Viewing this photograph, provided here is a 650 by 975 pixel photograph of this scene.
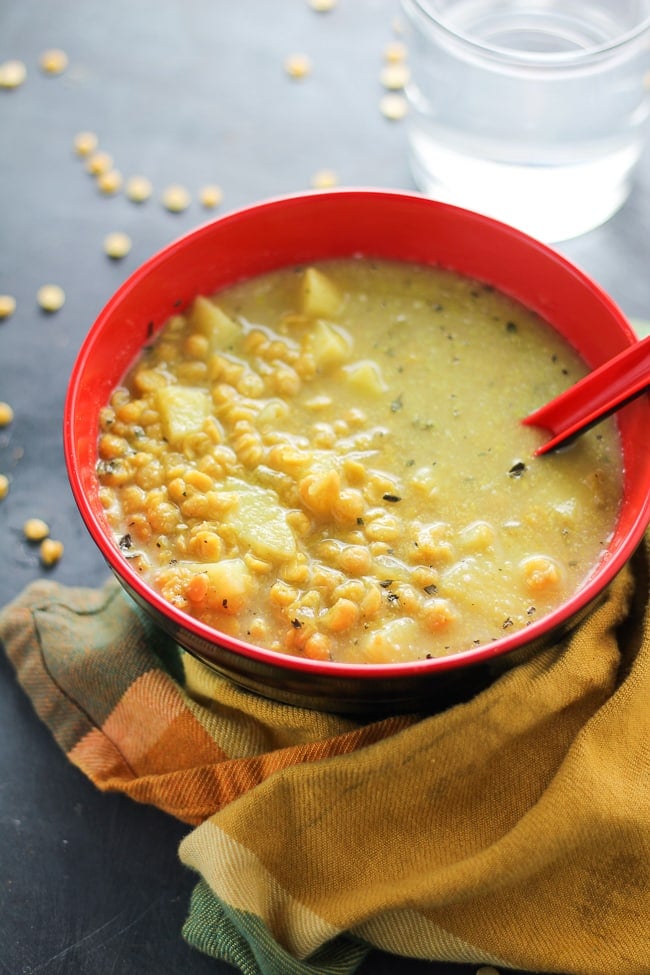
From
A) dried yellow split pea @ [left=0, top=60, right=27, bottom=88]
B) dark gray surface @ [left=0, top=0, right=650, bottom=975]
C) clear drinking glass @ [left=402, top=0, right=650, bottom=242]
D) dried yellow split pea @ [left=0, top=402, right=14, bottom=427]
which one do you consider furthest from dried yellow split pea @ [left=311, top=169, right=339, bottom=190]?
dried yellow split pea @ [left=0, top=402, right=14, bottom=427]

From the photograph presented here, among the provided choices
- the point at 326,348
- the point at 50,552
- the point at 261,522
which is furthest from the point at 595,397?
the point at 50,552

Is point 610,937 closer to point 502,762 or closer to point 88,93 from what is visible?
point 502,762

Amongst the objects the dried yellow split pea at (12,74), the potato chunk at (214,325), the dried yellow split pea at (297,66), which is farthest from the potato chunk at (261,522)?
the dried yellow split pea at (12,74)

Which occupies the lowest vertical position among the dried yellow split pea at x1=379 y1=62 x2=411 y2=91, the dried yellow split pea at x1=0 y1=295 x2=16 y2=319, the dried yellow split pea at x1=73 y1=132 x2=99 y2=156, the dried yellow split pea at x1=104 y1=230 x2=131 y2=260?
the dried yellow split pea at x1=0 y1=295 x2=16 y2=319

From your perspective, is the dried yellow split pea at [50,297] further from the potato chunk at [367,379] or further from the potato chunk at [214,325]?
the potato chunk at [367,379]

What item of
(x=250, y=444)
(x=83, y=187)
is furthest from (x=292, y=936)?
(x=83, y=187)

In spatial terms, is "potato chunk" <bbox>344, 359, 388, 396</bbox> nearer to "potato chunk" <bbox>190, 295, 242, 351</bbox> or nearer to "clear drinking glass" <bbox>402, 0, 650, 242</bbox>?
"potato chunk" <bbox>190, 295, 242, 351</bbox>
